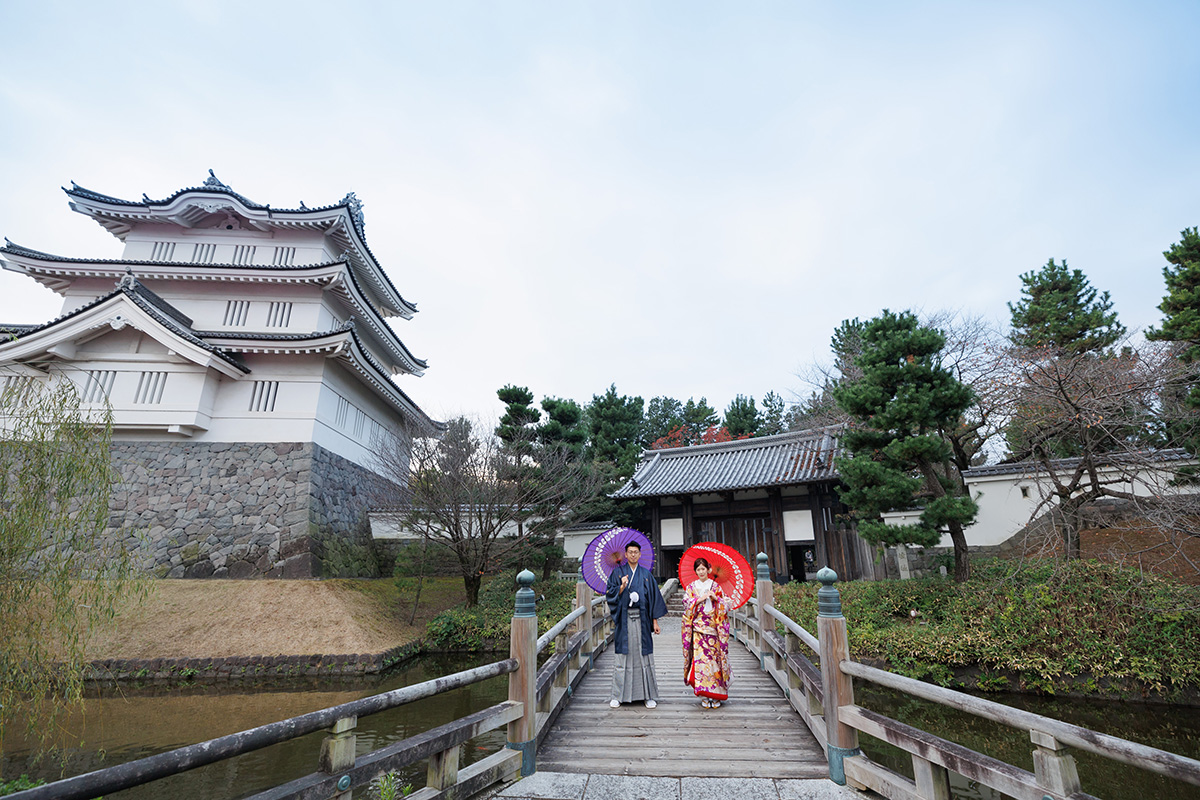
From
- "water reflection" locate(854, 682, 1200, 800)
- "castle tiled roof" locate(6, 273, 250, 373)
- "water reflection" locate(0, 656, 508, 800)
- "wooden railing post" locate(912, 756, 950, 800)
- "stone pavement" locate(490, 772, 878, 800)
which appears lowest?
"water reflection" locate(0, 656, 508, 800)

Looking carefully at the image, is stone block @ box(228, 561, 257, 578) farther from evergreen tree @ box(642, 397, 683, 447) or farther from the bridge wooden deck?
evergreen tree @ box(642, 397, 683, 447)

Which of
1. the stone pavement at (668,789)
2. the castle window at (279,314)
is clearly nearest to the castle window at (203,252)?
the castle window at (279,314)

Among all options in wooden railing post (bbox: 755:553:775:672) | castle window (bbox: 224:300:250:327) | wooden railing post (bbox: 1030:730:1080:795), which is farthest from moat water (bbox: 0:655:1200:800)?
castle window (bbox: 224:300:250:327)

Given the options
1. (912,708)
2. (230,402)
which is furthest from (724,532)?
(230,402)

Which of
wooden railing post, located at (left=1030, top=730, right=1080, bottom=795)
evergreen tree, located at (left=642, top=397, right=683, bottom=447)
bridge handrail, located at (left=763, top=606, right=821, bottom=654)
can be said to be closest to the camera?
wooden railing post, located at (left=1030, top=730, right=1080, bottom=795)

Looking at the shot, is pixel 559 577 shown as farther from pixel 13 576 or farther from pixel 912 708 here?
pixel 13 576

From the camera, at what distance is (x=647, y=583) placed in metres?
5.91

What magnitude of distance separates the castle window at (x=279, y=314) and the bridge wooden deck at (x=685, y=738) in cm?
1559

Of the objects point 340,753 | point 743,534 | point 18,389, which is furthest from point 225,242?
point 340,753

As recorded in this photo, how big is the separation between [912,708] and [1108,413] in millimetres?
6214

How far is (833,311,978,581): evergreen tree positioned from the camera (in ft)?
32.7

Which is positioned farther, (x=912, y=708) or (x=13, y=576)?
(x=912, y=708)

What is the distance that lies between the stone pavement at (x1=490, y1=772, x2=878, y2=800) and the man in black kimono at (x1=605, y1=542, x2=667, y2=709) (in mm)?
1728

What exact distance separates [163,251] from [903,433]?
74.3 ft
